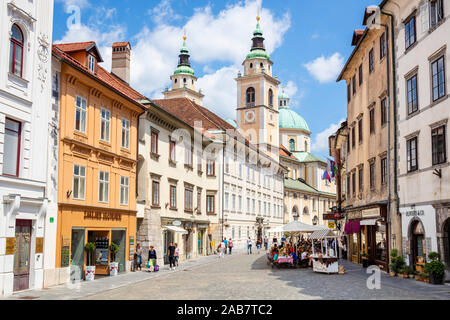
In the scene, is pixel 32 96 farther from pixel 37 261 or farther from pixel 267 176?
pixel 267 176

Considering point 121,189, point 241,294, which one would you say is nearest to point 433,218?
point 241,294

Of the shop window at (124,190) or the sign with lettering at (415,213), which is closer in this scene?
the sign with lettering at (415,213)

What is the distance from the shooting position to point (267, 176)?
235 ft

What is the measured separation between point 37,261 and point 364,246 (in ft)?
68.8

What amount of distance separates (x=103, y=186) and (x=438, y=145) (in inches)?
618

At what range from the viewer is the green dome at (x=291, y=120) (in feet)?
392

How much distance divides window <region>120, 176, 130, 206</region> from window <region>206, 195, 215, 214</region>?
18.9 meters

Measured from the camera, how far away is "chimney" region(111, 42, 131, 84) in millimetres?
35906

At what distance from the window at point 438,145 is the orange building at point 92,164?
15263mm

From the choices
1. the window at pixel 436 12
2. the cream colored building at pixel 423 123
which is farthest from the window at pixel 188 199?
the window at pixel 436 12

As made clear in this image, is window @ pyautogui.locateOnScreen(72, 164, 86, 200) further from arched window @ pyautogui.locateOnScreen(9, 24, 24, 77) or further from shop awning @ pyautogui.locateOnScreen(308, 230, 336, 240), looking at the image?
shop awning @ pyautogui.locateOnScreen(308, 230, 336, 240)

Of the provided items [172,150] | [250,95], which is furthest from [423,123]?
[250,95]

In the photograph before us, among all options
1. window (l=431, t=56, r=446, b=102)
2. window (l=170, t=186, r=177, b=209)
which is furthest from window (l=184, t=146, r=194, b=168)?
window (l=431, t=56, r=446, b=102)

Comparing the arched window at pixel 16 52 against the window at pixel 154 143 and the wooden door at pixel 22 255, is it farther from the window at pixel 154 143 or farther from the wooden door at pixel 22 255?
the window at pixel 154 143
